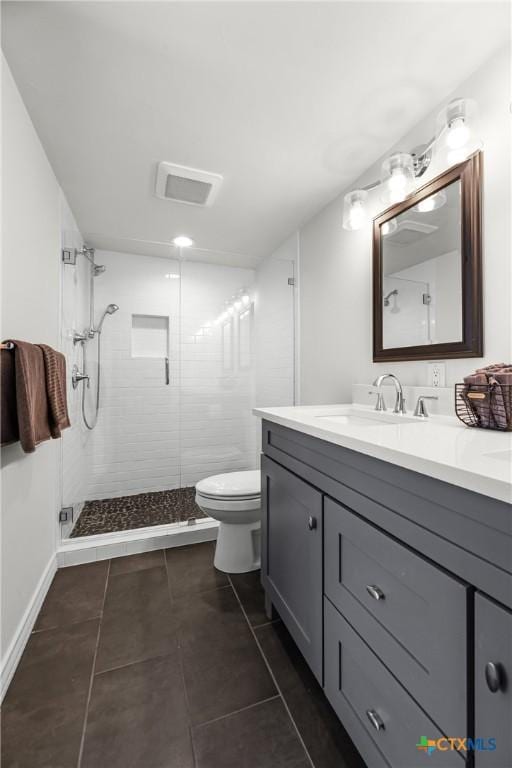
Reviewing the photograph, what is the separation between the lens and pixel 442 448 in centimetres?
72

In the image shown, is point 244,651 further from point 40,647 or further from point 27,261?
point 27,261

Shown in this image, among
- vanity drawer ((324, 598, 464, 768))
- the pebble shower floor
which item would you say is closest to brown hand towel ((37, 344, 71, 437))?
the pebble shower floor

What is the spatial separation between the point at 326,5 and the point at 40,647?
246 centimetres

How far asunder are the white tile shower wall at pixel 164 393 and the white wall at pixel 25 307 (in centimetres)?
87

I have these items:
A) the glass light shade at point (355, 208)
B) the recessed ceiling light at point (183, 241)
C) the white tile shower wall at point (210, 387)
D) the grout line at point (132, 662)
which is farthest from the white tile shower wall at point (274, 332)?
the grout line at point (132, 662)

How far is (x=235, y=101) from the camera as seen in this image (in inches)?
52.6

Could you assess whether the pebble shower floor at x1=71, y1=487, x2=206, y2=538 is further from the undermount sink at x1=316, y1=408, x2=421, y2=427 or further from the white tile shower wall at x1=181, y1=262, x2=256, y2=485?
the undermount sink at x1=316, y1=408, x2=421, y2=427

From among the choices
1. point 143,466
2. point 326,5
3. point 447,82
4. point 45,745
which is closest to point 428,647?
point 45,745

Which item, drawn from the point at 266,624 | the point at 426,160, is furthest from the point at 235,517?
the point at 426,160

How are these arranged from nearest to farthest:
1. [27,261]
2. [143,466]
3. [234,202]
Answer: [27,261] → [234,202] → [143,466]

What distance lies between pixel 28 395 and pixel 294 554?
3.58 ft

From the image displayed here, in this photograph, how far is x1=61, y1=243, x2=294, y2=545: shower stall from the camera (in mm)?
2660

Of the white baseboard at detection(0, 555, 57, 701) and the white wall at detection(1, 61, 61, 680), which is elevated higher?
the white wall at detection(1, 61, 61, 680)

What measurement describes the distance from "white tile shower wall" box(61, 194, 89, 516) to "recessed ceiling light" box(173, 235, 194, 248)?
2.28 ft
